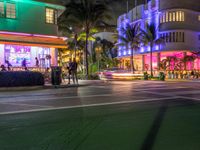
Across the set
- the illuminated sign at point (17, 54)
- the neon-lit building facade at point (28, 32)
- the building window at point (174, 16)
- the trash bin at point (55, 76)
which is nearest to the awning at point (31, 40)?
the neon-lit building facade at point (28, 32)

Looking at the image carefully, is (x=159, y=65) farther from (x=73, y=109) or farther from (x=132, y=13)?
(x=73, y=109)

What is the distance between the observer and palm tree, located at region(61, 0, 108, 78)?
3181 centimetres

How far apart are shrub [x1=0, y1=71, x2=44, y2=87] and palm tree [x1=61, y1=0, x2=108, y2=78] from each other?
14.3 metres

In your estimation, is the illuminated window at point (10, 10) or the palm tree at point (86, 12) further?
the palm tree at point (86, 12)

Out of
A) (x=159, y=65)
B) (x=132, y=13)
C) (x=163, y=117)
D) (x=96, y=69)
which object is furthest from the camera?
(x=132, y=13)

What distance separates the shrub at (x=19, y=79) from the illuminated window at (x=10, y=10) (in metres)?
7.37

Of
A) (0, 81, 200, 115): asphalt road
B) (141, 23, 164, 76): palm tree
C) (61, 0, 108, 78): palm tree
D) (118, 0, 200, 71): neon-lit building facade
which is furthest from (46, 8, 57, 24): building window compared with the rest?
(118, 0, 200, 71): neon-lit building facade

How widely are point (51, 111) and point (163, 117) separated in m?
3.64

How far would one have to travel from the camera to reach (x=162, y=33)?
4950 centimetres

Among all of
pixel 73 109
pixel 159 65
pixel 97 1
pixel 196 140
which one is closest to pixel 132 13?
pixel 159 65

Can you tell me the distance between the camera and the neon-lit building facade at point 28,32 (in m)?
23.3

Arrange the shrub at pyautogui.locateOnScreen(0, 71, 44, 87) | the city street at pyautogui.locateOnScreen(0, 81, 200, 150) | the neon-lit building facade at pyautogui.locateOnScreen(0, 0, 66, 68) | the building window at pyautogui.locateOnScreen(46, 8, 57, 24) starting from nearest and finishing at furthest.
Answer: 1. the city street at pyautogui.locateOnScreen(0, 81, 200, 150)
2. the shrub at pyautogui.locateOnScreen(0, 71, 44, 87)
3. the neon-lit building facade at pyautogui.locateOnScreen(0, 0, 66, 68)
4. the building window at pyautogui.locateOnScreen(46, 8, 57, 24)

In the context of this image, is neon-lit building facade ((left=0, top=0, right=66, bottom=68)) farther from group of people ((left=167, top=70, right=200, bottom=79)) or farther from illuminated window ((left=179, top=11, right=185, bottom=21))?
illuminated window ((left=179, top=11, right=185, bottom=21))

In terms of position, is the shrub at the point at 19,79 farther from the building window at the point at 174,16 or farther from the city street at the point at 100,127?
the building window at the point at 174,16
